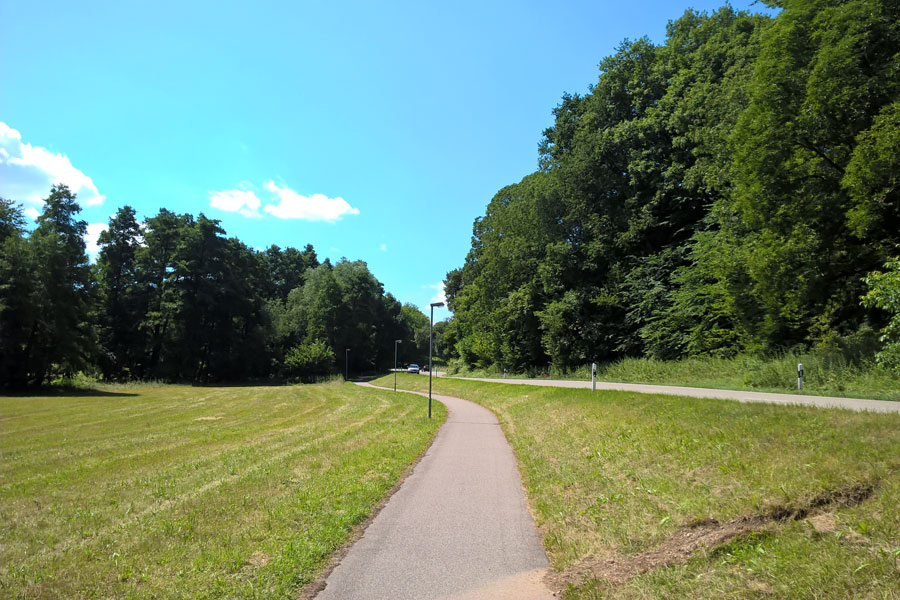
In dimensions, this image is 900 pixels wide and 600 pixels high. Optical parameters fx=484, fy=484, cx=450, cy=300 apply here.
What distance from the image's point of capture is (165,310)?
6138cm

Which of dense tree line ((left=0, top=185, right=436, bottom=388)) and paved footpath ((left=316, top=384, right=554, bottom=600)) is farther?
dense tree line ((left=0, top=185, right=436, bottom=388))

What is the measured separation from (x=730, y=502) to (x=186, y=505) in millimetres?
7728

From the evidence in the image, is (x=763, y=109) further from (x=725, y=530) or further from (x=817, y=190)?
(x=725, y=530)

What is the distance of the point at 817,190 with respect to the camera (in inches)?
687

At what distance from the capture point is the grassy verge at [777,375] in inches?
543

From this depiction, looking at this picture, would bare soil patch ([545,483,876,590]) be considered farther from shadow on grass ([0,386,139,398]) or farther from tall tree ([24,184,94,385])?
tall tree ([24,184,94,385])

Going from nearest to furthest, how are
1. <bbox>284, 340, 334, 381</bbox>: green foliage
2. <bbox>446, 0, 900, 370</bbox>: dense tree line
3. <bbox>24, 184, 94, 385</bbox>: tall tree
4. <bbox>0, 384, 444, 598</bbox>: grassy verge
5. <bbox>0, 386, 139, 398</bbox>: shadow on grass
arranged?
<bbox>0, 384, 444, 598</bbox>: grassy verge → <bbox>446, 0, 900, 370</bbox>: dense tree line → <bbox>0, 386, 139, 398</bbox>: shadow on grass → <bbox>24, 184, 94, 385</bbox>: tall tree → <bbox>284, 340, 334, 381</bbox>: green foliage

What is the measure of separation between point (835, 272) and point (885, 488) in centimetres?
1614

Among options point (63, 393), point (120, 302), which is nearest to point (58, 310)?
point (63, 393)

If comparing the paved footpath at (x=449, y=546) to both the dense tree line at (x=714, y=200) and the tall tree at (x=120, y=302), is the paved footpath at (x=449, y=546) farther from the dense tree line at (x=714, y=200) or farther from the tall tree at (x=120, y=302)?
the tall tree at (x=120, y=302)

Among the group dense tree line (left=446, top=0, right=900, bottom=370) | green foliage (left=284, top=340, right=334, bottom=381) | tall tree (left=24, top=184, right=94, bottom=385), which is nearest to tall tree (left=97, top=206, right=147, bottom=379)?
tall tree (left=24, top=184, right=94, bottom=385)

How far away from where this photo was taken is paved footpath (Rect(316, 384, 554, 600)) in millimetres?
4645

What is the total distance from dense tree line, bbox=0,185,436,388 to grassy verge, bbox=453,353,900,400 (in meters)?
47.6

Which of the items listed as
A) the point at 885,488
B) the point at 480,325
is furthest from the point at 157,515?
the point at 480,325
